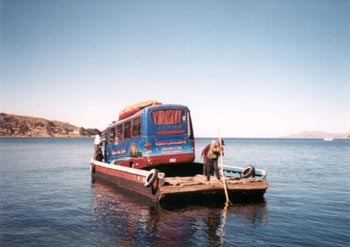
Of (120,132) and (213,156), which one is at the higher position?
(120,132)

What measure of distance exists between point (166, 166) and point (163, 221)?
232 inches

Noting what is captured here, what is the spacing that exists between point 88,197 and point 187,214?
749 centimetres

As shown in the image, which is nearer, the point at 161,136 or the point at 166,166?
the point at 161,136

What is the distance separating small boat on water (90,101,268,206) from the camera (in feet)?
44.4

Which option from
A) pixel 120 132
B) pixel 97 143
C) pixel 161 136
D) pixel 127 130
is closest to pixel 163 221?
pixel 161 136

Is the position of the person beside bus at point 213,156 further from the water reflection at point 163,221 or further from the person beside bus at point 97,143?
the person beside bus at point 97,143

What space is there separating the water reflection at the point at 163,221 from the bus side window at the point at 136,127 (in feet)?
11.0

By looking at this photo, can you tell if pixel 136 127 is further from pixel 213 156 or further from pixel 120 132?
pixel 213 156

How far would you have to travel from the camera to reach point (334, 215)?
46.1 ft

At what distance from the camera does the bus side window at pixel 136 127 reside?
16.9 metres

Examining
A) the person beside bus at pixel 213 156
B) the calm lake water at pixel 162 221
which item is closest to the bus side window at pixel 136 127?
the calm lake water at pixel 162 221

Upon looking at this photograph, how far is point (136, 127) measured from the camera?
57.0 ft

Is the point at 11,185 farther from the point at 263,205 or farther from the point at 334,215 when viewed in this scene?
the point at 334,215

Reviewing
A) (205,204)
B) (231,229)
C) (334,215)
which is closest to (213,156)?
→ (205,204)
